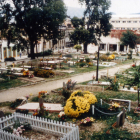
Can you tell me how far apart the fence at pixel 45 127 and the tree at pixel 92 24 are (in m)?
15.1

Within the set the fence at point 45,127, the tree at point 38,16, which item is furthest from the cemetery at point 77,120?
the tree at point 38,16

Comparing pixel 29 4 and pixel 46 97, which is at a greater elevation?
pixel 29 4

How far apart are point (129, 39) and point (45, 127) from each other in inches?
715

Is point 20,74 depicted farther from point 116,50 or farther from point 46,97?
point 116,50

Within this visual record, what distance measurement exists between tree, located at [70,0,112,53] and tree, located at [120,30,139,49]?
1992 mm

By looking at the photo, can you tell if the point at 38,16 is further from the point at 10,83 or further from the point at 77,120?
the point at 77,120

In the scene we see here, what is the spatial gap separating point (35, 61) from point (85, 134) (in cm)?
1598

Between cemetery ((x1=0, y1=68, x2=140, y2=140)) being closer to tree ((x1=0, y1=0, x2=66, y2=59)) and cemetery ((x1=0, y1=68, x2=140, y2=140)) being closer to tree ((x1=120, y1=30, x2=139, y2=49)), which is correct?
tree ((x1=0, y1=0, x2=66, y2=59))

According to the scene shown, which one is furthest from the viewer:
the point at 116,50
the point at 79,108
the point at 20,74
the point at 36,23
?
the point at 116,50

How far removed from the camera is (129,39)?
21703mm

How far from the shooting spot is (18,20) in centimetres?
1883

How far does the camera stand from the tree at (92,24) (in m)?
20.1

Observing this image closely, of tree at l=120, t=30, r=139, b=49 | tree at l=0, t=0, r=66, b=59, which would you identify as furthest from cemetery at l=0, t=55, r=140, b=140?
tree at l=120, t=30, r=139, b=49

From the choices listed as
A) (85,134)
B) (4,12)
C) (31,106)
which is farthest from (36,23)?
(85,134)
